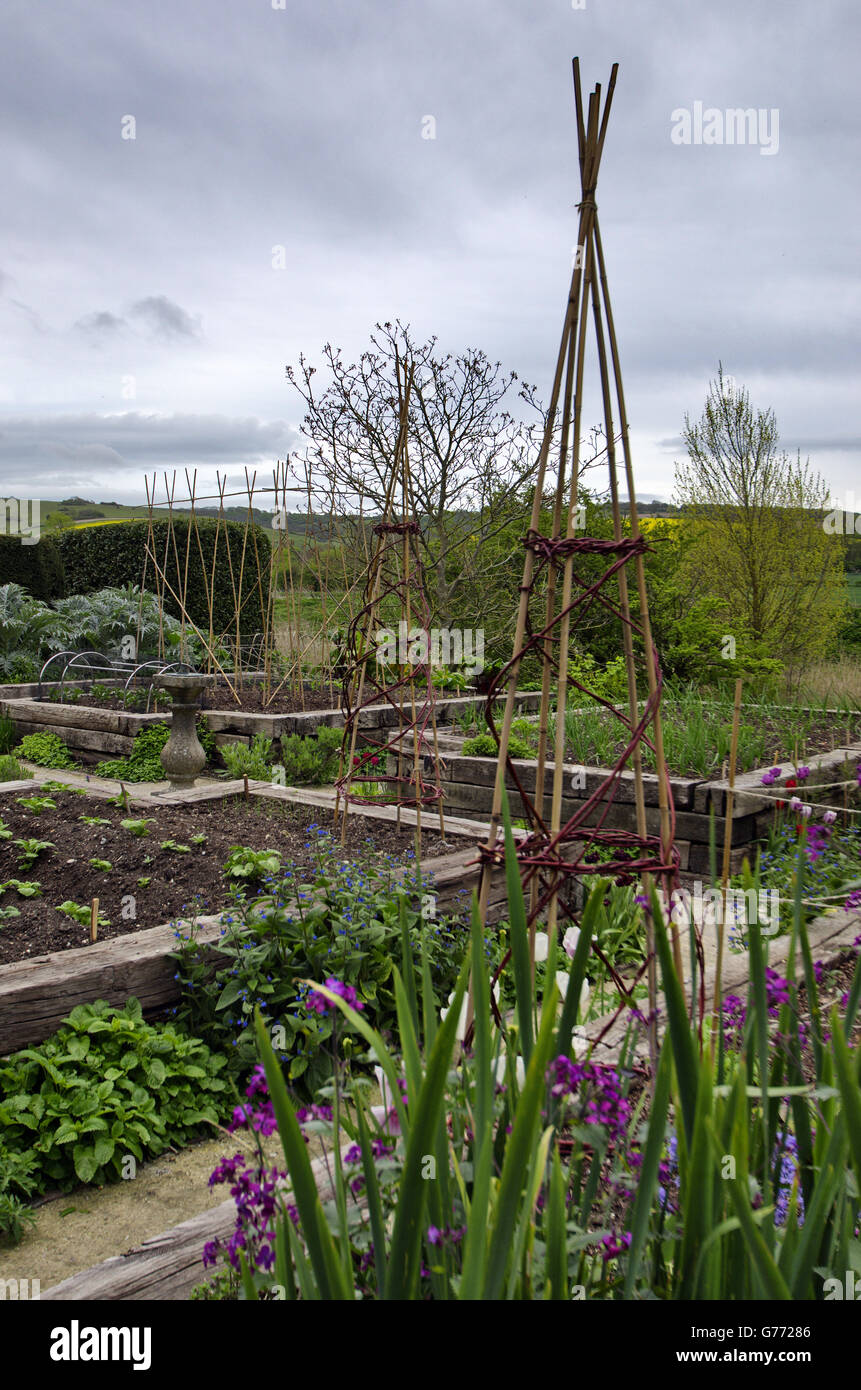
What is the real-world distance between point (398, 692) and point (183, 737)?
198 cm

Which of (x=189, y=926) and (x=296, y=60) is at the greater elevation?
(x=296, y=60)

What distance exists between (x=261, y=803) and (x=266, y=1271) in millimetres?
3975

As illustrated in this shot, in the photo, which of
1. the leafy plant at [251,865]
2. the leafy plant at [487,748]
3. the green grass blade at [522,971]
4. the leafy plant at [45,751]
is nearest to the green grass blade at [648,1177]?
the green grass blade at [522,971]

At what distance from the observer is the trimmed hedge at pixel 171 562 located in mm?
12961

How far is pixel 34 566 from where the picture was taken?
13.1 metres

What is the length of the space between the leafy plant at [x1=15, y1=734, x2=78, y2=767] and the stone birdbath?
57.6 inches

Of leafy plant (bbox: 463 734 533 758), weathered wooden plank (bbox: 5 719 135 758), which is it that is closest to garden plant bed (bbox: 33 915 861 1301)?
leafy plant (bbox: 463 734 533 758)

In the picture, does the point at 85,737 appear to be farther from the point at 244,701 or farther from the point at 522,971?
the point at 522,971

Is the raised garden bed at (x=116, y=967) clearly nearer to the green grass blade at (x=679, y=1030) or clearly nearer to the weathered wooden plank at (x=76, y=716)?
the green grass blade at (x=679, y=1030)

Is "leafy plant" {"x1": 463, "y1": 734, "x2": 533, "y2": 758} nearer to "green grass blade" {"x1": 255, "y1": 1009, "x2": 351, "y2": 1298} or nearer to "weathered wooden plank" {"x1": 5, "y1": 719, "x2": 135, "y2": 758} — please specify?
"weathered wooden plank" {"x1": 5, "y1": 719, "x2": 135, "y2": 758}

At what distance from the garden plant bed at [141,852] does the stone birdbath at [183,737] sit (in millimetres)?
1242

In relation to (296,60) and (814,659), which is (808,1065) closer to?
(296,60)

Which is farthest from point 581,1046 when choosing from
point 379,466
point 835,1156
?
point 379,466
